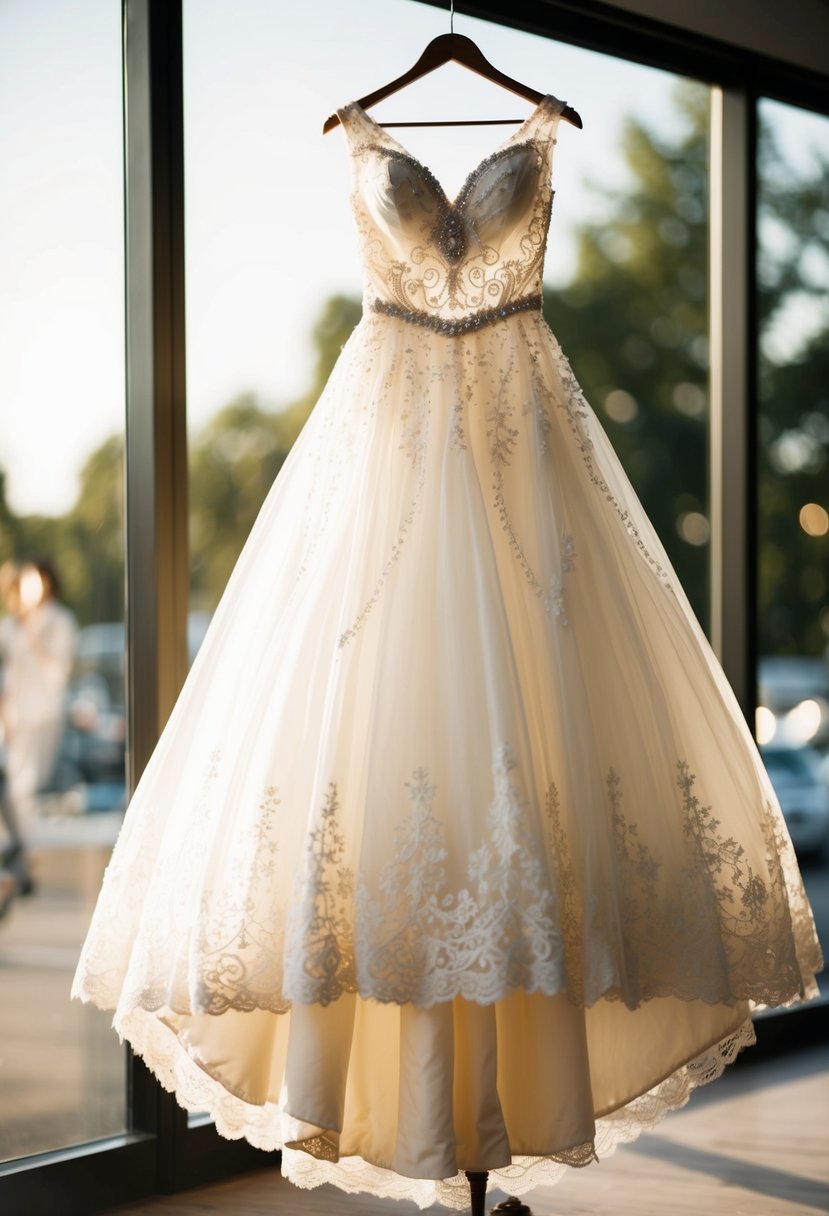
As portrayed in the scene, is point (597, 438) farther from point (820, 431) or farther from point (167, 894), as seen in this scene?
point (820, 431)

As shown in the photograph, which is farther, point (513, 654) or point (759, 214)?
point (759, 214)

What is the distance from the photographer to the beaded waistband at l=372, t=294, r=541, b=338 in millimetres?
1849

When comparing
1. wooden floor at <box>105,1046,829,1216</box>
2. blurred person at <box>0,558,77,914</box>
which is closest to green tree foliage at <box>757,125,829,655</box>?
wooden floor at <box>105,1046,829,1216</box>

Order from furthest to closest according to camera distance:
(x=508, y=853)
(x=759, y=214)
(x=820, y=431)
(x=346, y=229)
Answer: (x=820, y=431), (x=759, y=214), (x=346, y=229), (x=508, y=853)

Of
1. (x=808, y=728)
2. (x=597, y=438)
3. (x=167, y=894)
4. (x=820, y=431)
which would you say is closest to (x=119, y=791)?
(x=167, y=894)

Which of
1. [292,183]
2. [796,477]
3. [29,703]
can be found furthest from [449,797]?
[796,477]

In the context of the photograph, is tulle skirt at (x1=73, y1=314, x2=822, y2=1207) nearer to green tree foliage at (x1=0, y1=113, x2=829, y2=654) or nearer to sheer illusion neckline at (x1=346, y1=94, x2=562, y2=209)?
sheer illusion neckline at (x1=346, y1=94, x2=562, y2=209)

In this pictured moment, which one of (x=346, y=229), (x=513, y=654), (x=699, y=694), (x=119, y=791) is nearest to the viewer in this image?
(x=513, y=654)

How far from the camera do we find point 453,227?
1.84 metres

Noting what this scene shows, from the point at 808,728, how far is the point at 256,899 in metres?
2.39

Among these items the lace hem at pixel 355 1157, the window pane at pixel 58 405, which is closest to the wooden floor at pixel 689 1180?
the window pane at pixel 58 405

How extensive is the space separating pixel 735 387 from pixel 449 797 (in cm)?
200

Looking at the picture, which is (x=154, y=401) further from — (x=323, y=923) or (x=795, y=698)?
(x=795, y=698)

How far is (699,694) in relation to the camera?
1.81 metres
